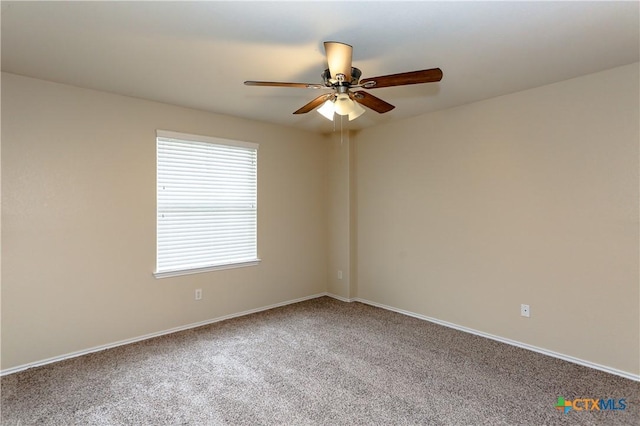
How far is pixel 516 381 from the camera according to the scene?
100 inches

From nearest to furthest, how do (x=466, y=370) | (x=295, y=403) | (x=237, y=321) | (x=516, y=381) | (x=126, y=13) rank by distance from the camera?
(x=126, y=13) → (x=295, y=403) → (x=516, y=381) → (x=466, y=370) → (x=237, y=321)

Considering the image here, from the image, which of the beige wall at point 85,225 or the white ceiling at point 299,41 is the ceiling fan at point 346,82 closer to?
the white ceiling at point 299,41

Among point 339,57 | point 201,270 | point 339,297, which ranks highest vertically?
point 339,57

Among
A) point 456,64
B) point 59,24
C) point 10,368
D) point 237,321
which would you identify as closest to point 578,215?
point 456,64

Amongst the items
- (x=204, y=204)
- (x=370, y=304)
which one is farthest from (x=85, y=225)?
(x=370, y=304)

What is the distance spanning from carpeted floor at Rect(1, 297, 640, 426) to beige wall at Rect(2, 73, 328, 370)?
29 cm

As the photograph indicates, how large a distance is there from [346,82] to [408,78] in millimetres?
396

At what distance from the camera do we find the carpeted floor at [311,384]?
2133 mm

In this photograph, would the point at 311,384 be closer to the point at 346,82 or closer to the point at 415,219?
the point at 346,82

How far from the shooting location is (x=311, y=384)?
2.52 m

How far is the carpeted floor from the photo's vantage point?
7.00 feet

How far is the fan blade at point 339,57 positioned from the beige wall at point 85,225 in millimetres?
2221

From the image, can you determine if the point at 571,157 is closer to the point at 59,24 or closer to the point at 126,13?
the point at 126,13

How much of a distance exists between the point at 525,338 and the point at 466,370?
0.86 m
